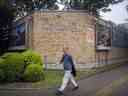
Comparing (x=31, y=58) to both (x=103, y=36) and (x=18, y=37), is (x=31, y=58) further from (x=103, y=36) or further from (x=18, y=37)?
(x=103, y=36)

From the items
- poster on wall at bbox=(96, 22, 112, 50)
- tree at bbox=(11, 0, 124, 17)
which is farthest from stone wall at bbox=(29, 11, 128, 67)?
tree at bbox=(11, 0, 124, 17)

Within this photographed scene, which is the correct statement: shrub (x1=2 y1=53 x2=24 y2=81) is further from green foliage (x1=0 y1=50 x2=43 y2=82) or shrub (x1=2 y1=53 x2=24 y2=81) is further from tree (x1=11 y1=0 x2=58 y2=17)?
tree (x1=11 y1=0 x2=58 y2=17)

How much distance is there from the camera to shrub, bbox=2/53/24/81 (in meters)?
11.8

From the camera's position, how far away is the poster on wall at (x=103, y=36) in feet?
55.8

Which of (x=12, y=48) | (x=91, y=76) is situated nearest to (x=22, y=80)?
(x=91, y=76)

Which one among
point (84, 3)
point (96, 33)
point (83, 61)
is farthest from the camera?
point (84, 3)

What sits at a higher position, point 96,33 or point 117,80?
point 96,33

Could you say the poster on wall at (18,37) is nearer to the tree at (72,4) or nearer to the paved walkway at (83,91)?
the tree at (72,4)

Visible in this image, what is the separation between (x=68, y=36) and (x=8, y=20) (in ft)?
20.9

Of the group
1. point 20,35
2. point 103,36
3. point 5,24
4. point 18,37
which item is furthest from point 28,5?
point 103,36

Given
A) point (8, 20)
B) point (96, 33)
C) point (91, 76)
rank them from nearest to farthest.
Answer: point (91, 76)
point (96, 33)
point (8, 20)

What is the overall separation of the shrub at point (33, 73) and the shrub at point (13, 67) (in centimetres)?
36

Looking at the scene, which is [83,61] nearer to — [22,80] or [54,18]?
[54,18]

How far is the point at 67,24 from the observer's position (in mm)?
15797
